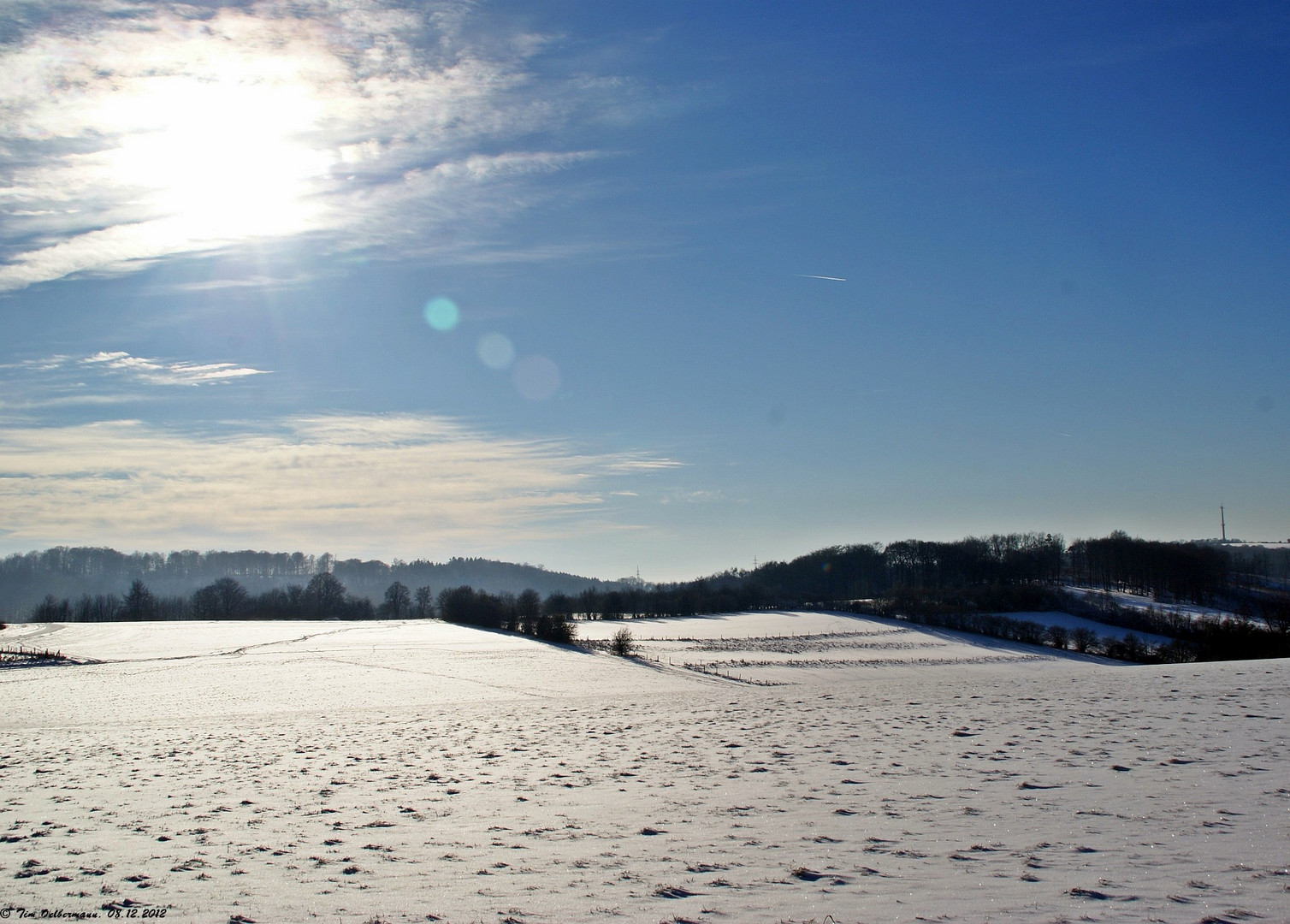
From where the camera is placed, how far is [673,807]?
1123 cm

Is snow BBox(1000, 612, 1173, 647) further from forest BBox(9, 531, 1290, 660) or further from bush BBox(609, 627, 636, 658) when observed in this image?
bush BBox(609, 627, 636, 658)

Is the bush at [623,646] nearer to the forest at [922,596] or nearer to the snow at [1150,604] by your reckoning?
the forest at [922,596]

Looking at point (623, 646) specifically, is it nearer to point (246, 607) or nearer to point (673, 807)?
point (673, 807)

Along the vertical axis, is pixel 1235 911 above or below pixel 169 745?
above

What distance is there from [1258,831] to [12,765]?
72.2ft

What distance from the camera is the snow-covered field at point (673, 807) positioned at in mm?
7320

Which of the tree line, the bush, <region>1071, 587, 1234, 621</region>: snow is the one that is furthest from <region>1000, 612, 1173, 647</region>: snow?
the tree line

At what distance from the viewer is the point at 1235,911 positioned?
6.32 meters

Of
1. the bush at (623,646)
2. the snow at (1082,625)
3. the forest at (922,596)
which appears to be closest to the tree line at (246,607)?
the forest at (922,596)

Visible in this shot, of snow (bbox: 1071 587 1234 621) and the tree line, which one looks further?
the tree line

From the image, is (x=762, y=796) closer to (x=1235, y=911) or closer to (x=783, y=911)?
(x=783, y=911)

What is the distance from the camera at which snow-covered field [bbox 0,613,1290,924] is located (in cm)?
732

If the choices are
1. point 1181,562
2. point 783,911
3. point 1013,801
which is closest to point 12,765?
point 783,911

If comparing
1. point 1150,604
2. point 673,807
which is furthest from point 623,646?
point 1150,604
